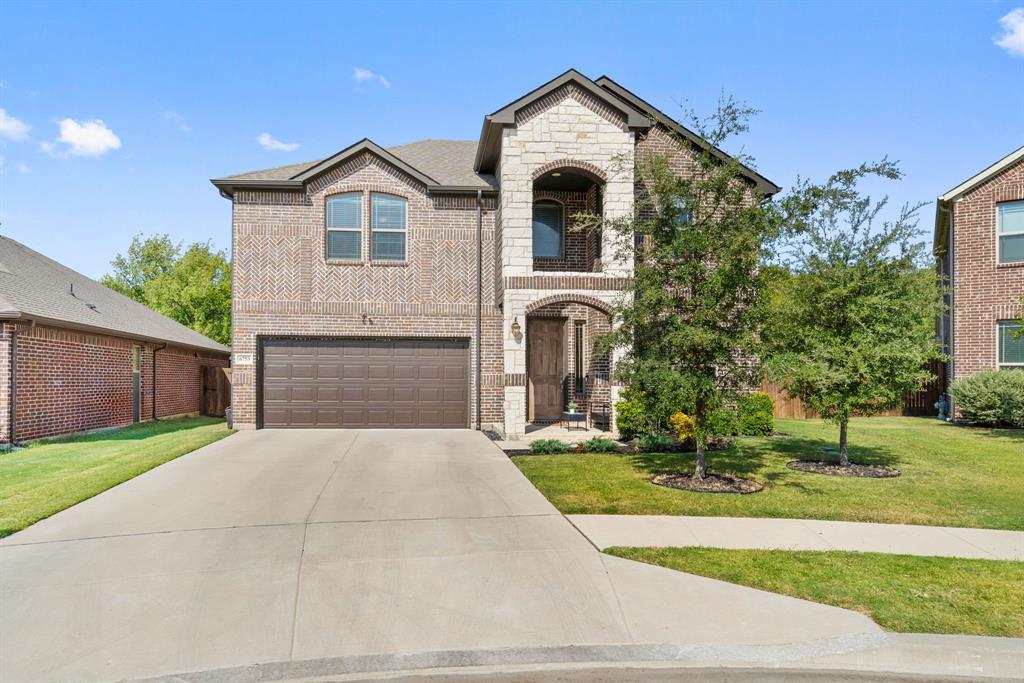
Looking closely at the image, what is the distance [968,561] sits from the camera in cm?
620

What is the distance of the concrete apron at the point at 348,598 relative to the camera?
4387mm

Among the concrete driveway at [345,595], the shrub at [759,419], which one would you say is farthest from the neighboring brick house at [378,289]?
the concrete driveway at [345,595]

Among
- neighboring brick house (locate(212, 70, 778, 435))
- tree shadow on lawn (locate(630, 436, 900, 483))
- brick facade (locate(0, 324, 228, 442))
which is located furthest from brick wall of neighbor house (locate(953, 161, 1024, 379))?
brick facade (locate(0, 324, 228, 442))

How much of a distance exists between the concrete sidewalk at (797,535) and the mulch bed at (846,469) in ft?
Answer: 11.2

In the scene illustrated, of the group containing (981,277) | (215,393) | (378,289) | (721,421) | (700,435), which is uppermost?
(981,277)

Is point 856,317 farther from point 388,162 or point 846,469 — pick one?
point 388,162

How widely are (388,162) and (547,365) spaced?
706 cm

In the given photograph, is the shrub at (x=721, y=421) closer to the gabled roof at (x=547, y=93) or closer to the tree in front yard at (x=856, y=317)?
the tree in front yard at (x=856, y=317)

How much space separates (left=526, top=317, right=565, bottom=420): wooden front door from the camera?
1769 cm

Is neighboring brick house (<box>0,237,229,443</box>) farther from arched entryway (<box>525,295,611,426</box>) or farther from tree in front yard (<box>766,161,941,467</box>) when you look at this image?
tree in front yard (<box>766,161,941,467</box>)

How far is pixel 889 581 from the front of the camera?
18.5 feet

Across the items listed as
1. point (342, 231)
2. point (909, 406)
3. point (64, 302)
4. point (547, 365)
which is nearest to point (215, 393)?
point (64, 302)

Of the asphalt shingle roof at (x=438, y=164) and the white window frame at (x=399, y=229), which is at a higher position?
the asphalt shingle roof at (x=438, y=164)

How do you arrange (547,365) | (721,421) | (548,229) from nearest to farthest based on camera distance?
(721,421)
(548,229)
(547,365)
